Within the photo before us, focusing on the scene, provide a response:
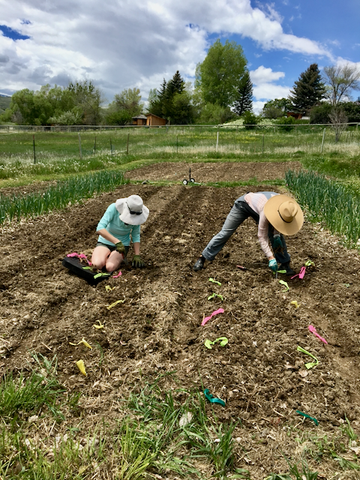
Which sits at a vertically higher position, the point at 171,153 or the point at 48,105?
the point at 48,105

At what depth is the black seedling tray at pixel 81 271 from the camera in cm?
397

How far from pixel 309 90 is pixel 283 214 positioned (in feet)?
181

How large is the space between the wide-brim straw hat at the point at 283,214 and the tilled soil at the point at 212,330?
29.5 inches

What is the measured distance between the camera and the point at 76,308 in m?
3.42

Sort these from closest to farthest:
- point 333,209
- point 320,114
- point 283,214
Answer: point 283,214 < point 333,209 < point 320,114

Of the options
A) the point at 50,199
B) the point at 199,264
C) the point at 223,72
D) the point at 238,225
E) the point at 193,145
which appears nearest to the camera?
the point at 238,225

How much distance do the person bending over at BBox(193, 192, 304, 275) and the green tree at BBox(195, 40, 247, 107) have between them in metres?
55.9

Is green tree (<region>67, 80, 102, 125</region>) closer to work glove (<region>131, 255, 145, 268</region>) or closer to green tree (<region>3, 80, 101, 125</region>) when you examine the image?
green tree (<region>3, 80, 101, 125</region>)

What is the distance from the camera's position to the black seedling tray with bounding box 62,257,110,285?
13.0ft

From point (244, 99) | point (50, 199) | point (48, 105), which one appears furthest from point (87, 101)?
point (50, 199)

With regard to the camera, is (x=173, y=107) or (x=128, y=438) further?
(x=173, y=107)

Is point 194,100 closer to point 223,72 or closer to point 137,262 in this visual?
point 223,72

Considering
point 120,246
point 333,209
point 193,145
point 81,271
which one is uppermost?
point 193,145

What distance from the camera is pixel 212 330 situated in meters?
3.03
